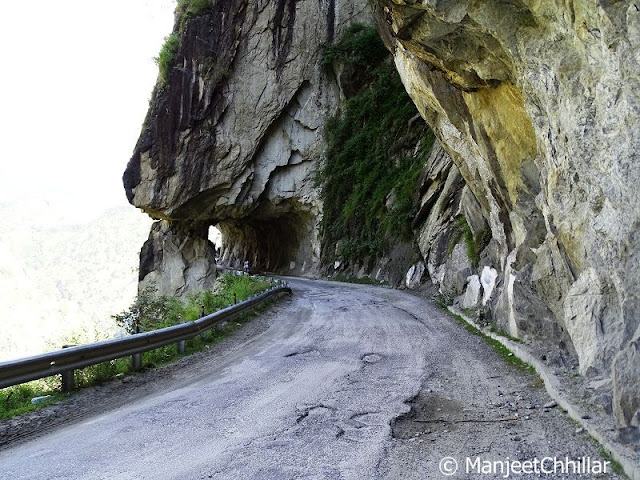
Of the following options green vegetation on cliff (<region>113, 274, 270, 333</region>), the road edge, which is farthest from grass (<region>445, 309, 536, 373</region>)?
green vegetation on cliff (<region>113, 274, 270, 333</region>)

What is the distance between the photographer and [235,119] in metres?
32.6

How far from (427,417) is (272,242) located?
1588 inches

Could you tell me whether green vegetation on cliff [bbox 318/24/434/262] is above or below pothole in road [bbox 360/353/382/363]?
above

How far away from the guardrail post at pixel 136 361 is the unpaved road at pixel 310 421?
29cm

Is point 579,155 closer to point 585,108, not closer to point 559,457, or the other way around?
point 585,108

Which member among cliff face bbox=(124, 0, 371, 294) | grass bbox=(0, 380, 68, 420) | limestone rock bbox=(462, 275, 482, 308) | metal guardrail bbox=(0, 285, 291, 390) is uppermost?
cliff face bbox=(124, 0, 371, 294)

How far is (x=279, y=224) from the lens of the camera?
139 feet

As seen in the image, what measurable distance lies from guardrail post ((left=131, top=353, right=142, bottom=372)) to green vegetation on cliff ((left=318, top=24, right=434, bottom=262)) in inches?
613

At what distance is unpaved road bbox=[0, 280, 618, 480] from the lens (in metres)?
3.83

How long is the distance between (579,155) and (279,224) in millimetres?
37635

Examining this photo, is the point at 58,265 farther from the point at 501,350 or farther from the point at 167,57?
the point at 501,350

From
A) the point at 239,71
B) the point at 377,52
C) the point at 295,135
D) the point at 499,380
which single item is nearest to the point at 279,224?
the point at 295,135

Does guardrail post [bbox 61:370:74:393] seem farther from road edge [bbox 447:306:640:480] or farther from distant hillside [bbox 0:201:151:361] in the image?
distant hillside [bbox 0:201:151:361]

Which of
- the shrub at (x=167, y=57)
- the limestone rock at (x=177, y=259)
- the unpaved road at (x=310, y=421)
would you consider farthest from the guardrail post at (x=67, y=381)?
the shrub at (x=167, y=57)
